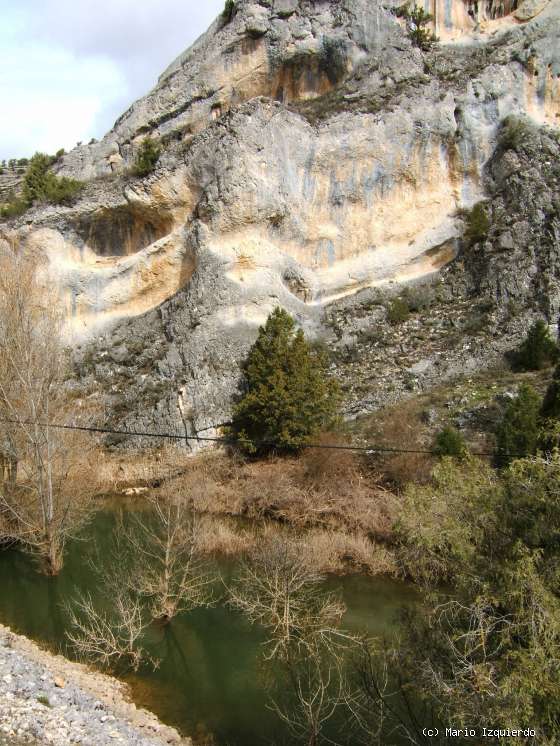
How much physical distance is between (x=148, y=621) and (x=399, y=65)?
107ft

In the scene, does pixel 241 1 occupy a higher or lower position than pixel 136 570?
higher

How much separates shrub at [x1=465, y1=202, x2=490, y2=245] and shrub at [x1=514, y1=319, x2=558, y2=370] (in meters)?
7.66

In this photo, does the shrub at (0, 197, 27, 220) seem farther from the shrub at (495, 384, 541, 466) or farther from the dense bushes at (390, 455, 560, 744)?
the dense bushes at (390, 455, 560, 744)

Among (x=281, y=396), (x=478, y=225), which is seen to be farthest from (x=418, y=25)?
(x=281, y=396)

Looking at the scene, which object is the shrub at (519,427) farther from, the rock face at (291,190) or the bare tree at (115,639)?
the rock face at (291,190)

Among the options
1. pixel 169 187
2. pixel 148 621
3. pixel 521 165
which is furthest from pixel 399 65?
pixel 148 621

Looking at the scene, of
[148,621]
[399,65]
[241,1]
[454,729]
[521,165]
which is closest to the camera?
[454,729]

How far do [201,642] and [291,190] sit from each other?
23470mm

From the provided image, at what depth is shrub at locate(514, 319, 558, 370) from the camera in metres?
21.8

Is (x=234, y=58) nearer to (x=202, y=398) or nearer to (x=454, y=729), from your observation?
(x=202, y=398)

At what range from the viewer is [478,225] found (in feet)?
93.3

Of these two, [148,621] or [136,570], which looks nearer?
[148,621]

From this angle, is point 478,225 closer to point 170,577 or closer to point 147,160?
point 147,160

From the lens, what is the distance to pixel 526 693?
460 cm
